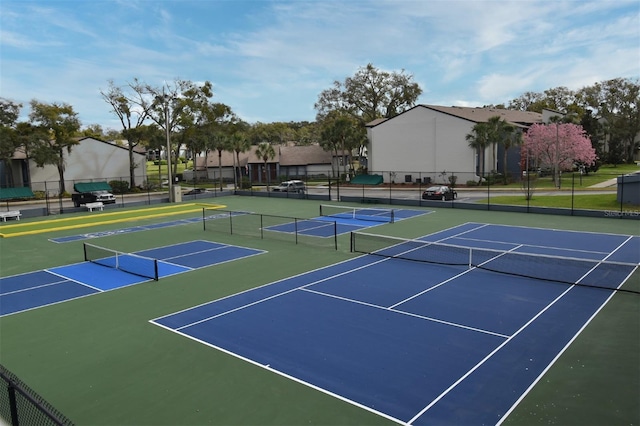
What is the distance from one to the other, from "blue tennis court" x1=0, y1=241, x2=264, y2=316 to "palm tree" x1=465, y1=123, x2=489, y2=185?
42398 millimetres

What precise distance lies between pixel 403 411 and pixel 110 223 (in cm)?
3134

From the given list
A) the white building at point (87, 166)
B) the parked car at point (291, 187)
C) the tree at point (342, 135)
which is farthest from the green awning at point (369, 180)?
the white building at point (87, 166)

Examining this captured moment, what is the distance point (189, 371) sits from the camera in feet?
35.7

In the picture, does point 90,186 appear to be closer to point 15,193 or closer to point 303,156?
point 15,193

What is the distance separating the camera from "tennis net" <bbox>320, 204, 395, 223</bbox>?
113ft

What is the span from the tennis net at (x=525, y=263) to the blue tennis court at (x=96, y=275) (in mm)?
6995

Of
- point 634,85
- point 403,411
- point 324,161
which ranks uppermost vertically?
point 634,85

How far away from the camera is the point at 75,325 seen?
14242 mm

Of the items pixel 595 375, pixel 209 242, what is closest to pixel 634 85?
pixel 209 242

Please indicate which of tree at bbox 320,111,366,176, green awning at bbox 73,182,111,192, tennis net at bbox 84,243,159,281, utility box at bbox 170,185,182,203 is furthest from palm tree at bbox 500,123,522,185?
tennis net at bbox 84,243,159,281

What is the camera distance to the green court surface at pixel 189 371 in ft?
29.2

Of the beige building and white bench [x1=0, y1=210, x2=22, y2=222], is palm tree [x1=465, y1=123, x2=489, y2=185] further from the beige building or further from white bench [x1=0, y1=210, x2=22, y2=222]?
white bench [x1=0, y1=210, x2=22, y2=222]

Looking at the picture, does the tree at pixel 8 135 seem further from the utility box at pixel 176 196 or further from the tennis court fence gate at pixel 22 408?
the tennis court fence gate at pixel 22 408

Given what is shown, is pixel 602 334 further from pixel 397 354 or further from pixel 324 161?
pixel 324 161
